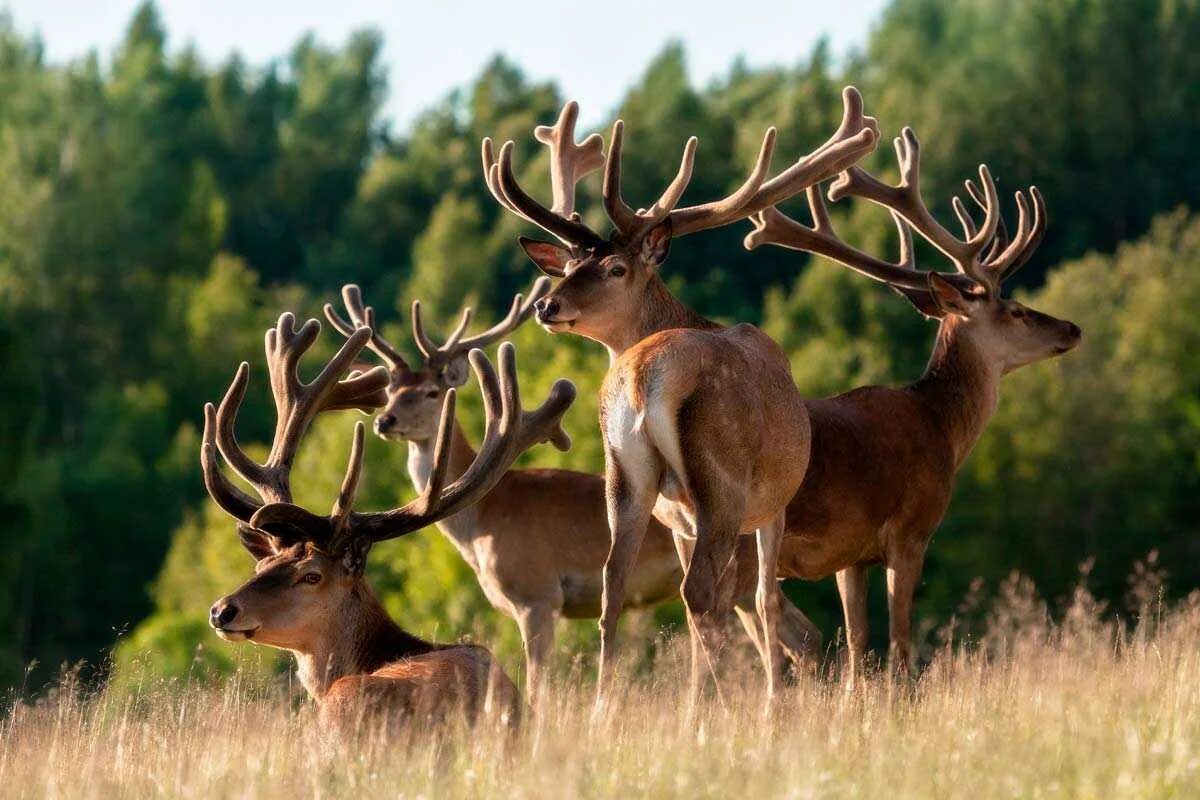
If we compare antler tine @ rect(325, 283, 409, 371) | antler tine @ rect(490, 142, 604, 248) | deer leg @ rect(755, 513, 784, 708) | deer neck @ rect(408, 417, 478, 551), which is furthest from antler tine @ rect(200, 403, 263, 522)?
antler tine @ rect(325, 283, 409, 371)

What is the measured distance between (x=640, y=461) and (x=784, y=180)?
251 centimetres

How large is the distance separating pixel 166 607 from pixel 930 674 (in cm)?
4988

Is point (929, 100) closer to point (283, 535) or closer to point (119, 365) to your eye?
point (119, 365)

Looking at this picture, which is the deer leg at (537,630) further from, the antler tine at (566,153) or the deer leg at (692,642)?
the deer leg at (692,642)

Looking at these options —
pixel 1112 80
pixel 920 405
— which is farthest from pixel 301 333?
Answer: pixel 1112 80

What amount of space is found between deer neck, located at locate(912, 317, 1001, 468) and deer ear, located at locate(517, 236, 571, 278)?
199cm

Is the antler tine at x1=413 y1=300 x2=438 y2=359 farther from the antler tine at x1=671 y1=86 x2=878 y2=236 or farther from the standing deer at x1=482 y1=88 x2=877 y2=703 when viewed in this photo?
the antler tine at x1=671 y1=86 x2=878 y2=236

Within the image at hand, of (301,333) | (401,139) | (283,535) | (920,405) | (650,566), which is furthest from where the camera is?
(401,139)

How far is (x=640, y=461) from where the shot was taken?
923 cm

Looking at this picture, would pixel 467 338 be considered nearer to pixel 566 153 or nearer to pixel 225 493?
pixel 566 153

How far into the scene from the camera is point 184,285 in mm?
75500

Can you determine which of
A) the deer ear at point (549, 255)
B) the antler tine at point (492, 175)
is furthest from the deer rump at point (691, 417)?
the antler tine at point (492, 175)

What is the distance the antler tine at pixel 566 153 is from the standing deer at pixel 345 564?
9.16 feet

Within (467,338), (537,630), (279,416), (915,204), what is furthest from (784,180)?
(467,338)
